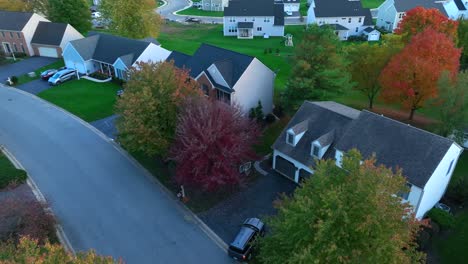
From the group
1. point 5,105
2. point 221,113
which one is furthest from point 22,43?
point 221,113

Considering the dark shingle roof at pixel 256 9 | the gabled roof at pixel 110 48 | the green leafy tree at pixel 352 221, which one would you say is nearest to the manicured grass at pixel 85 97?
the gabled roof at pixel 110 48

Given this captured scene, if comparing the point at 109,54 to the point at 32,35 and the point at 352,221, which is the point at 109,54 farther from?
the point at 352,221

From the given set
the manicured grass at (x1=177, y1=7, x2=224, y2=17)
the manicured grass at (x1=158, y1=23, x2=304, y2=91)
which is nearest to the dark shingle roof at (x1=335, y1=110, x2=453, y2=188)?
the manicured grass at (x1=158, y1=23, x2=304, y2=91)

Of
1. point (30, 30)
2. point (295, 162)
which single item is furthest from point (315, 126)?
point (30, 30)

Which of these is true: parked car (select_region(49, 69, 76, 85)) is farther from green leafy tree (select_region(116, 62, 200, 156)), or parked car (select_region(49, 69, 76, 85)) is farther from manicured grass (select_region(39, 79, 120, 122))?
green leafy tree (select_region(116, 62, 200, 156))

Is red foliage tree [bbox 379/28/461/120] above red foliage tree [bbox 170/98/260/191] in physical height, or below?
above

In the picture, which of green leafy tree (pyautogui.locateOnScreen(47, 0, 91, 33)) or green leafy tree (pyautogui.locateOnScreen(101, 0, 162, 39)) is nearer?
green leafy tree (pyautogui.locateOnScreen(101, 0, 162, 39))
